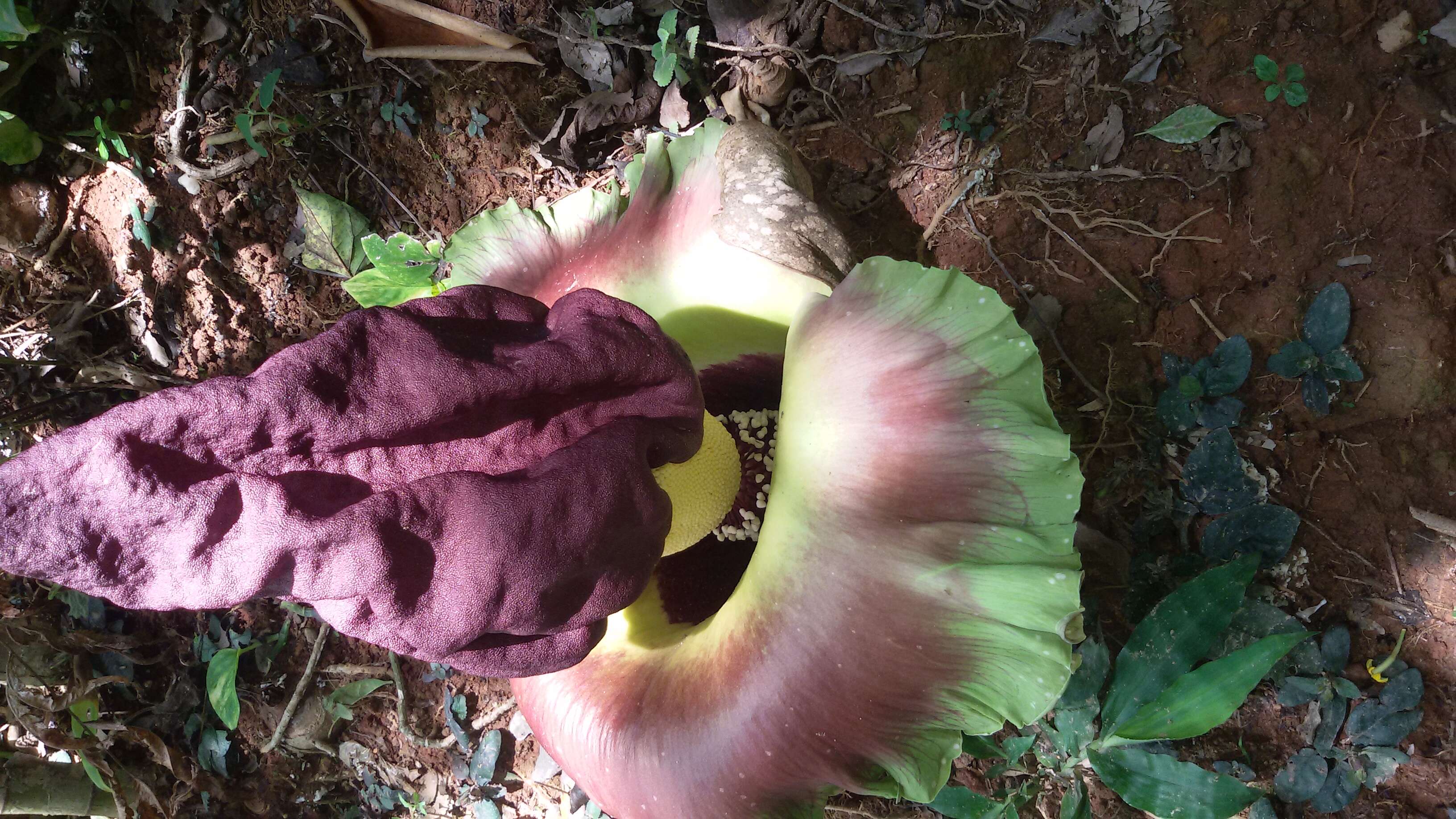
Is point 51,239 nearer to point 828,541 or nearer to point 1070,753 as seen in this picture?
point 828,541

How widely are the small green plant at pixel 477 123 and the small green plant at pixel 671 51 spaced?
585 millimetres

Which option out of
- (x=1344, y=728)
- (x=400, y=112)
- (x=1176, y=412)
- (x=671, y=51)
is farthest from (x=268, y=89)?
(x=1344, y=728)

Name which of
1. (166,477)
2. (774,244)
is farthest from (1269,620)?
(166,477)

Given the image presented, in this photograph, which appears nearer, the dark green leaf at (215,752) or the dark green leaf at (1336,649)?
the dark green leaf at (1336,649)

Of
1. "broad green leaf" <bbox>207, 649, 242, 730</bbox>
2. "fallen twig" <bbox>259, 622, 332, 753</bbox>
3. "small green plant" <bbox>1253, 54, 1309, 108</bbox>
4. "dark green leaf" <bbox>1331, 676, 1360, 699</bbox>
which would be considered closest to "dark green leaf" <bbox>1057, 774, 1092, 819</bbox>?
"dark green leaf" <bbox>1331, 676, 1360, 699</bbox>

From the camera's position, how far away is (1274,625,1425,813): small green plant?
175 centimetres

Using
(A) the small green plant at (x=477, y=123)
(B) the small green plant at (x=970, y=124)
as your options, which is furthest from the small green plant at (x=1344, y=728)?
(A) the small green plant at (x=477, y=123)

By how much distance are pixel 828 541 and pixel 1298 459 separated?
135cm

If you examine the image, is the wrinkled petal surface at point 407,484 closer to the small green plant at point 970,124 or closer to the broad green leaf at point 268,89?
the small green plant at point 970,124

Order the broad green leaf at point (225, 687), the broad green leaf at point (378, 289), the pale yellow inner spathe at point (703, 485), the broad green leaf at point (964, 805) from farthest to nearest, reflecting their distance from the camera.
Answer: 1. the broad green leaf at point (225, 687)
2. the broad green leaf at point (378, 289)
3. the broad green leaf at point (964, 805)
4. the pale yellow inner spathe at point (703, 485)

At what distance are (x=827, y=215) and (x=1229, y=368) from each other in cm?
103

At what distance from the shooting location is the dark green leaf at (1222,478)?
6.01 ft

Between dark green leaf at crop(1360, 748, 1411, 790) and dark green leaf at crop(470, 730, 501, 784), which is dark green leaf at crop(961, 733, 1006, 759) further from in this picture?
dark green leaf at crop(470, 730, 501, 784)

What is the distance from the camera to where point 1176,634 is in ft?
5.70
